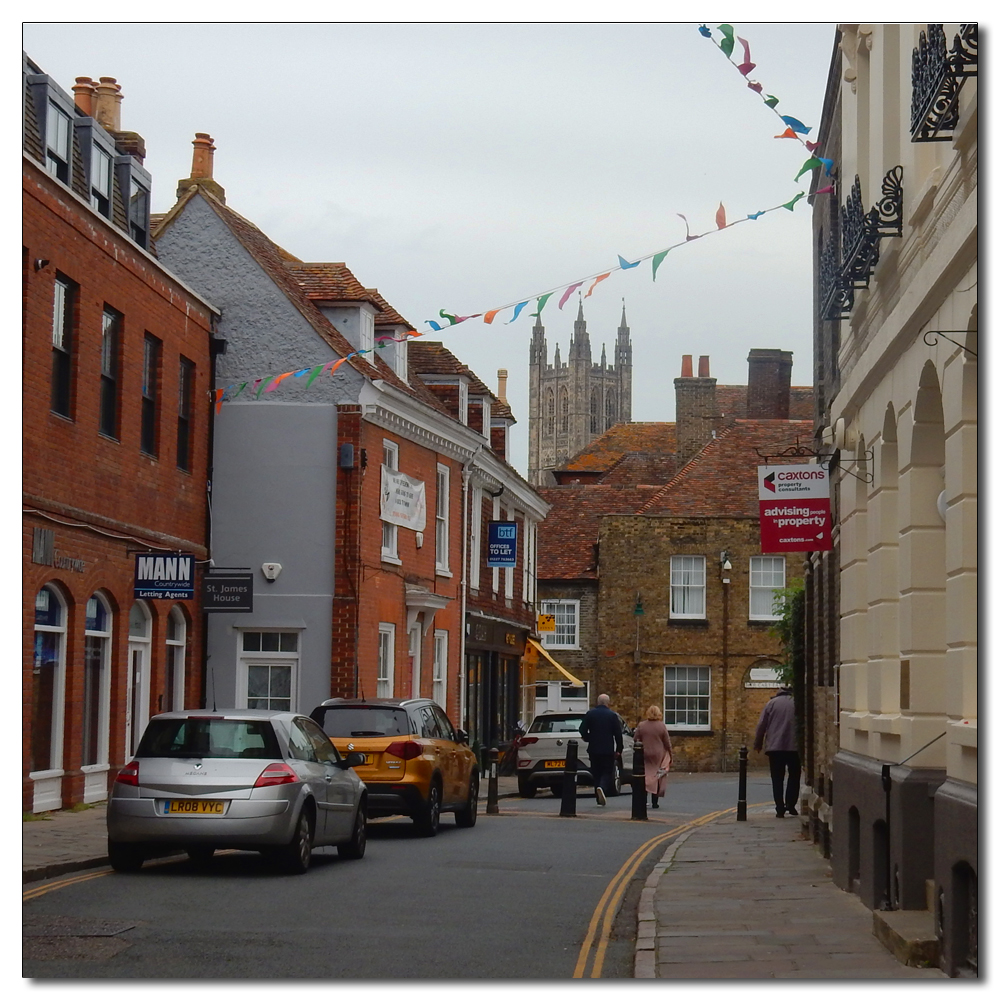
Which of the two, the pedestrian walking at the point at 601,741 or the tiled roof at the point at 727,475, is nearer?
the pedestrian walking at the point at 601,741

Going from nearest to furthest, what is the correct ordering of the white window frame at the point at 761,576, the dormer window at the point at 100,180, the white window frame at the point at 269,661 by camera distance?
1. the dormer window at the point at 100,180
2. the white window frame at the point at 269,661
3. the white window frame at the point at 761,576

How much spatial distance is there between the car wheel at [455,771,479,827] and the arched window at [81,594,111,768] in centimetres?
483

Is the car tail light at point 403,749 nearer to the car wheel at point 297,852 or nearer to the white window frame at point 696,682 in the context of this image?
the car wheel at point 297,852

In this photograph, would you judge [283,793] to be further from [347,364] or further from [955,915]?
[347,364]

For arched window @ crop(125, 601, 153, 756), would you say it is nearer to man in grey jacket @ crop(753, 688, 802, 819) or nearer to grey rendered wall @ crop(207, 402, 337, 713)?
grey rendered wall @ crop(207, 402, 337, 713)

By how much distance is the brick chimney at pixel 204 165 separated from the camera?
30.5 metres

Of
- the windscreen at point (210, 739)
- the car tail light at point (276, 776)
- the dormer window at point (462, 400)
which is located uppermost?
the dormer window at point (462, 400)

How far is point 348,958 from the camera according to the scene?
10.1 m

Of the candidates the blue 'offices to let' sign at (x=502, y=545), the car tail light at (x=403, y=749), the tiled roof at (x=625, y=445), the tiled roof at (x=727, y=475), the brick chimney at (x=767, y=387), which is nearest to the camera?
the car tail light at (x=403, y=749)

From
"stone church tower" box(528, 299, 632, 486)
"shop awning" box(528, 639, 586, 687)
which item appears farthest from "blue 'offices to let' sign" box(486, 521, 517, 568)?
"stone church tower" box(528, 299, 632, 486)

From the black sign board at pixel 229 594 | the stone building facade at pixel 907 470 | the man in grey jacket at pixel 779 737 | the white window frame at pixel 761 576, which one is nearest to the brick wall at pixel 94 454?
the black sign board at pixel 229 594

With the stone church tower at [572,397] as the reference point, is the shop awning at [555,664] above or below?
below

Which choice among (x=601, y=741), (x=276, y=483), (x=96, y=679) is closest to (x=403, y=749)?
(x=96, y=679)

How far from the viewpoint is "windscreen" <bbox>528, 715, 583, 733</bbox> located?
30281 mm
